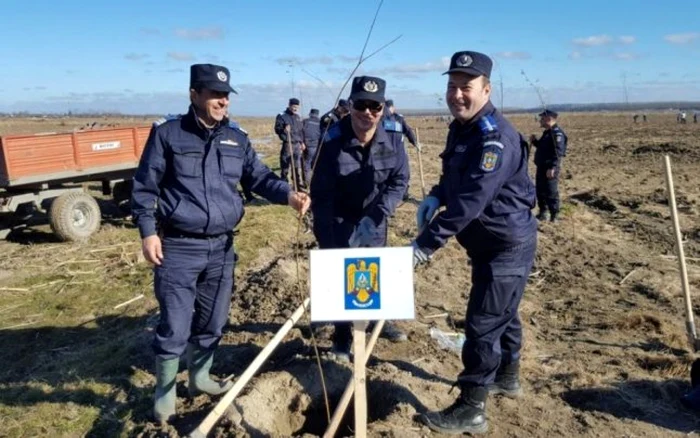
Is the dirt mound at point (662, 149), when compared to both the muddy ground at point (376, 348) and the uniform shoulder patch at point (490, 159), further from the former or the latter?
the uniform shoulder patch at point (490, 159)

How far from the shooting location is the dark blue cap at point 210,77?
3.36 meters

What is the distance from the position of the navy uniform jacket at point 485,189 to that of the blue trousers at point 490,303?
88mm

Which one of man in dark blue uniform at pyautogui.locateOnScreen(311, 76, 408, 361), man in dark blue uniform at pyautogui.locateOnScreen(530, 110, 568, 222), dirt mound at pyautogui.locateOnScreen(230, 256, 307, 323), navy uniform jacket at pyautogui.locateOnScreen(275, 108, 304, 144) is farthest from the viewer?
navy uniform jacket at pyautogui.locateOnScreen(275, 108, 304, 144)

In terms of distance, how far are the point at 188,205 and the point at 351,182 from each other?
1.29 metres

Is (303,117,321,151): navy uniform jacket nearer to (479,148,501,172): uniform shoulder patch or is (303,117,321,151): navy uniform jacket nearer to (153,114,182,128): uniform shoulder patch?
(153,114,182,128): uniform shoulder patch

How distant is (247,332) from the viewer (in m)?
5.21

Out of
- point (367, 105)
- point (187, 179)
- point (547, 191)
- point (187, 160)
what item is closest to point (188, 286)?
point (187, 179)

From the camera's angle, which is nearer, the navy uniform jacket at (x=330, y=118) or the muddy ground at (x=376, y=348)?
the navy uniform jacket at (x=330, y=118)

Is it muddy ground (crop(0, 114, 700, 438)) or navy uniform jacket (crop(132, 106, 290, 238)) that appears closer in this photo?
navy uniform jacket (crop(132, 106, 290, 238))

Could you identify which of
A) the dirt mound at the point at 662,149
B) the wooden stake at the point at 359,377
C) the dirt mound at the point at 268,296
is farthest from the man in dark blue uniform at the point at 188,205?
the dirt mound at the point at 662,149

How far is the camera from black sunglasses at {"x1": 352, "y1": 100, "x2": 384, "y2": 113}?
155 inches

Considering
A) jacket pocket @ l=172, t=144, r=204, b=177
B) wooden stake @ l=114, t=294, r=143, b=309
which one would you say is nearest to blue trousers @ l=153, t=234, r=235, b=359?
jacket pocket @ l=172, t=144, r=204, b=177

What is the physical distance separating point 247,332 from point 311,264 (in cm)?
247

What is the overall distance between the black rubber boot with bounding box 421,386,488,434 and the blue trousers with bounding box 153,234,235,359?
1.59 meters
